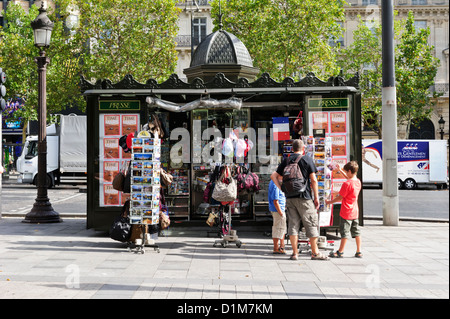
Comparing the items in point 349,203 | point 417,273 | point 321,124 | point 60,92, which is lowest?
point 417,273

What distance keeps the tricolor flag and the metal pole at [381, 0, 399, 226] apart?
2468mm

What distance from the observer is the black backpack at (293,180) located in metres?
8.04

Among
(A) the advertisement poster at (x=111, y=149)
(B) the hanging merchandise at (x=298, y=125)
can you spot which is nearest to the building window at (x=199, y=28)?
A: (A) the advertisement poster at (x=111, y=149)

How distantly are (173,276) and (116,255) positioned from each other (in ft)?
6.52

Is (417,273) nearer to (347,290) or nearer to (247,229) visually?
(347,290)

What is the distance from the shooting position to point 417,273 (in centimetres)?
706

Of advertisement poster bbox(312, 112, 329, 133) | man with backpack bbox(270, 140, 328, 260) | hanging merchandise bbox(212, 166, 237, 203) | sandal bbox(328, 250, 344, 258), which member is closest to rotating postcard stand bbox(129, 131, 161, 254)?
hanging merchandise bbox(212, 166, 237, 203)

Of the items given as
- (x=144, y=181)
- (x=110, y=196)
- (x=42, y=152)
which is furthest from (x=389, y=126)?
(x=42, y=152)

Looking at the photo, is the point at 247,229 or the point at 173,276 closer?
the point at 173,276

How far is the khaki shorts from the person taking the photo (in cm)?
809

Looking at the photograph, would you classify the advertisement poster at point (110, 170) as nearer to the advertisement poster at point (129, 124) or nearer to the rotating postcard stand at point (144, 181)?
the advertisement poster at point (129, 124)

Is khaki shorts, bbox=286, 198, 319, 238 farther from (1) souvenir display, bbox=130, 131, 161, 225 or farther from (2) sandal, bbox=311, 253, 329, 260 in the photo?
(1) souvenir display, bbox=130, 131, 161, 225
